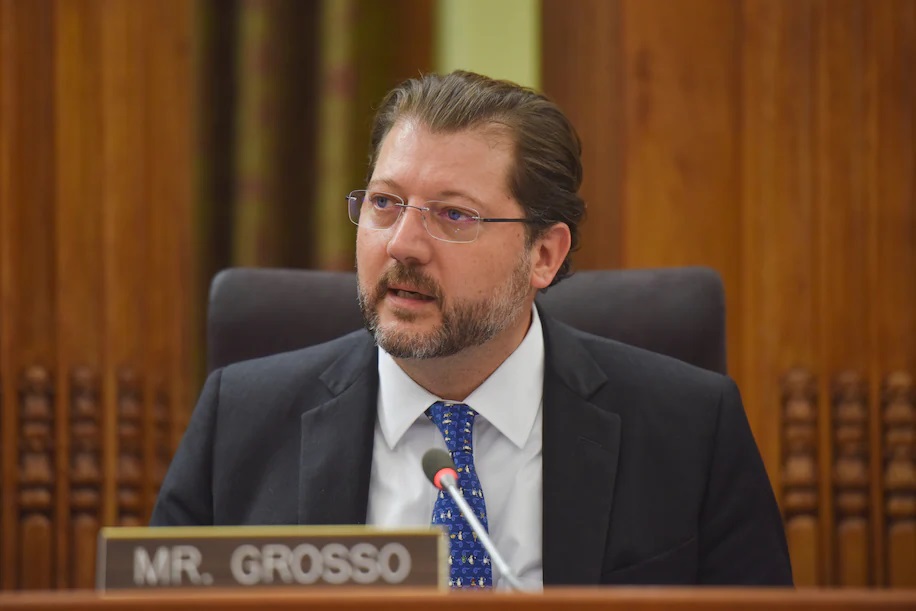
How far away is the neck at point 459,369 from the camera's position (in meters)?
1.74

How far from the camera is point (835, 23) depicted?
2656 millimetres

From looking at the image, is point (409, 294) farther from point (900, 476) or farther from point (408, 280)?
point (900, 476)

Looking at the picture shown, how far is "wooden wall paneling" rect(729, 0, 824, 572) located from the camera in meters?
2.65

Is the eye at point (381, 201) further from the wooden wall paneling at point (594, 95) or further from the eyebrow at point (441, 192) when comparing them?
the wooden wall paneling at point (594, 95)

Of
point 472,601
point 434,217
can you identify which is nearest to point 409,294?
point 434,217

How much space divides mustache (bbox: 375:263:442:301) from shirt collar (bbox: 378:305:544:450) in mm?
163

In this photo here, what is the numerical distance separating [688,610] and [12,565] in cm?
209

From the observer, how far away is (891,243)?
8.66ft

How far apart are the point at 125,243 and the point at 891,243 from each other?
1857 mm

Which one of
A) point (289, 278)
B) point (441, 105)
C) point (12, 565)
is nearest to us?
point (441, 105)

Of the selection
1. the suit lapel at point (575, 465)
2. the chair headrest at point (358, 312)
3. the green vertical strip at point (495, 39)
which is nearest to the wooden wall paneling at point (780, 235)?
the green vertical strip at point (495, 39)

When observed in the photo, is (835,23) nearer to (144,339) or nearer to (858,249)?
(858,249)

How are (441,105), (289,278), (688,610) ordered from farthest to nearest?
(289,278) < (441,105) < (688,610)

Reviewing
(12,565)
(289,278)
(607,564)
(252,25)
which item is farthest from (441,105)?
(12,565)
